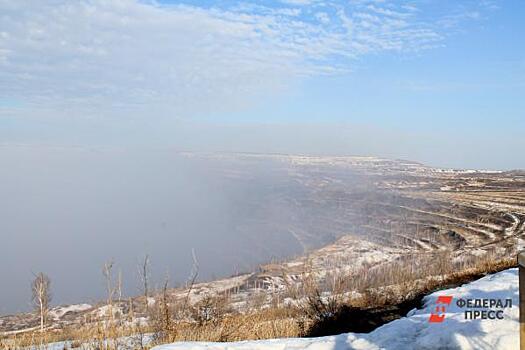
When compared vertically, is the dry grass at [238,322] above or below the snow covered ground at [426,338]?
below

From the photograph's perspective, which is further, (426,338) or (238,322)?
(238,322)

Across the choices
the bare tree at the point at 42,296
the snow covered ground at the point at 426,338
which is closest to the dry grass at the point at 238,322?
the bare tree at the point at 42,296

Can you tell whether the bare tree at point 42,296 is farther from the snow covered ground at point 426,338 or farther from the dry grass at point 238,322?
the snow covered ground at point 426,338

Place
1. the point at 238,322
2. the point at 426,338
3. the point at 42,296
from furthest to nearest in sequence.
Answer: the point at 42,296, the point at 238,322, the point at 426,338

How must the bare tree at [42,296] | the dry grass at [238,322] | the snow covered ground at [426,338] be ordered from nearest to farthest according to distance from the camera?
1. the snow covered ground at [426,338]
2. the dry grass at [238,322]
3. the bare tree at [42,296]

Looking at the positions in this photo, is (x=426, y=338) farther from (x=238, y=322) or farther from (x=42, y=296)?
(x=42, y=296)

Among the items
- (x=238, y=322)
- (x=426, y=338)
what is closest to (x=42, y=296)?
(x=238, y=322)

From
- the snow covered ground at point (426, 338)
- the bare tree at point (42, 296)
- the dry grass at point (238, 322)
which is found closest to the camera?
the snow covered ground at point (426, 338)

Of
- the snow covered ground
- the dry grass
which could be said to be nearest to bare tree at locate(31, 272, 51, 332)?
the dry grass

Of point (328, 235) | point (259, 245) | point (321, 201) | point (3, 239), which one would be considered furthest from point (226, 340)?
point (3, 239)

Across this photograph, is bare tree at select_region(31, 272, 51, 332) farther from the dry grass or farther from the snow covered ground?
the snow covered ground

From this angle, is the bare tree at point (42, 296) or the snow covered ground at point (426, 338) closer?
the snow covered ground at point (426, 338)

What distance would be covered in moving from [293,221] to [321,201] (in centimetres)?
376

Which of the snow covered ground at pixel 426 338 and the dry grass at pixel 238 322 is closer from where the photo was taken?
the snow covered ground at pixel 426 338
